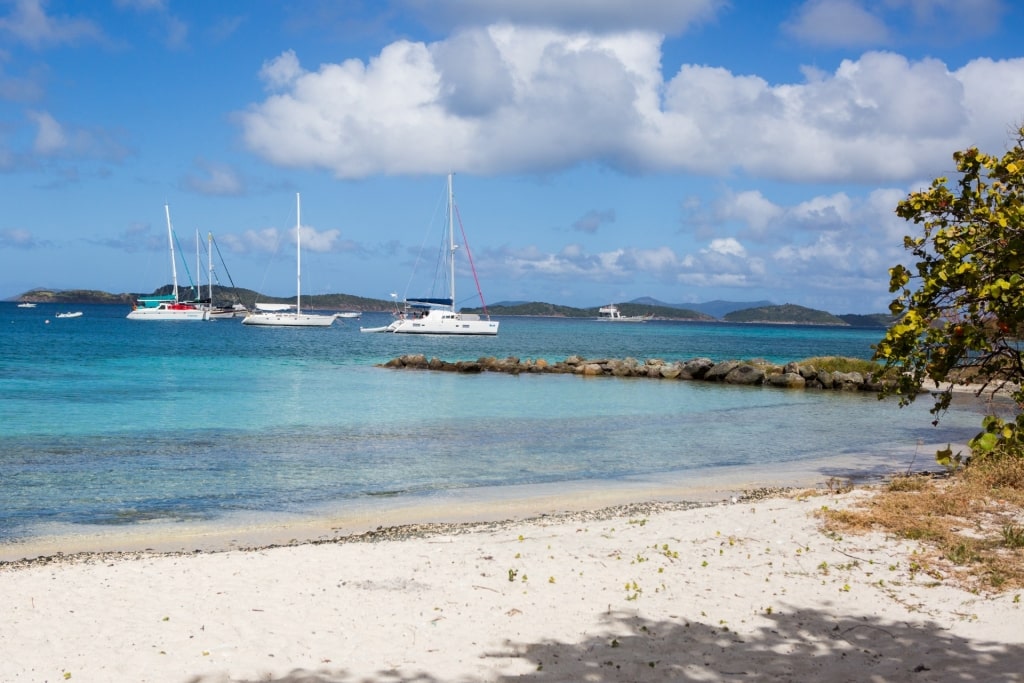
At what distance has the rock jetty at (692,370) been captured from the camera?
134 ft

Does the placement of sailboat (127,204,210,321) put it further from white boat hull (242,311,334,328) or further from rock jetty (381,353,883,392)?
rock jetty (381,353,883,392)

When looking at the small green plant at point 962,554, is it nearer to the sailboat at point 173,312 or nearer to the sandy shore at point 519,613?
the sandy shore at point 519,613

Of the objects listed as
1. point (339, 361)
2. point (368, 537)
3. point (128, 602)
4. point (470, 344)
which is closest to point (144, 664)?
point (128, 602)

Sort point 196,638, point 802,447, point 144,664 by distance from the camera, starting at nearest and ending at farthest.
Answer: point 144,664 → point 196,638 → point 802,447

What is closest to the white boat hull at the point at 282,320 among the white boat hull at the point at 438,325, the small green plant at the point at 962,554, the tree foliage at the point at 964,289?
the white boat hull at the point at 438,325

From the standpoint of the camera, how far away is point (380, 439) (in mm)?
22203

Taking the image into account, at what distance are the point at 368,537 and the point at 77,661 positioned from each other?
16.4 ft

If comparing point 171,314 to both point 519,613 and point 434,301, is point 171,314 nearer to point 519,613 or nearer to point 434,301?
point 434,301

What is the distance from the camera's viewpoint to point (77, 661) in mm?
6934

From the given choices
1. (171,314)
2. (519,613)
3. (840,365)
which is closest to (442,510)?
(519,613)

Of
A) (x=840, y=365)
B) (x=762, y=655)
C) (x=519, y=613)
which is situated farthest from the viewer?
(x=840, y=365)

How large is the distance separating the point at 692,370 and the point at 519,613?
37606 mm

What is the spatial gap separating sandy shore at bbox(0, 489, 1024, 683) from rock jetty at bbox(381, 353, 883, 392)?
31785 millimetres

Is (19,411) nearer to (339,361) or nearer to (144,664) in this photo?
(144,664)
